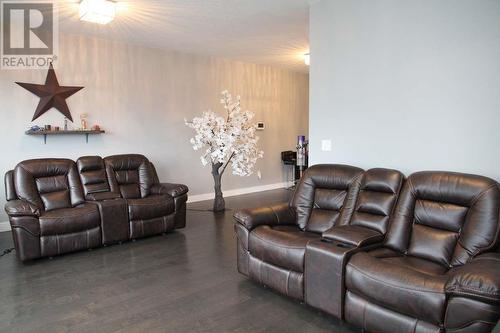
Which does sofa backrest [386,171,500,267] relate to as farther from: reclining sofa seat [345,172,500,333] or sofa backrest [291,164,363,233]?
sofa backrest [291,164,363,233]

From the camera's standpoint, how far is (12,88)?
4844 millimetres

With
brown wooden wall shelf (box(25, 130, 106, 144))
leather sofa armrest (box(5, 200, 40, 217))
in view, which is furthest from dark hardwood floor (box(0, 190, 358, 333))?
brown wooden wall shelf (box(25, 130, 106, 144))

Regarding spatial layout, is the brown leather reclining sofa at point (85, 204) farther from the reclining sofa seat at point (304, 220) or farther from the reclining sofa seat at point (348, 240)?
the reclining sofa seat at point (348, 240)

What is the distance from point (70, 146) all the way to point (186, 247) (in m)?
2.66

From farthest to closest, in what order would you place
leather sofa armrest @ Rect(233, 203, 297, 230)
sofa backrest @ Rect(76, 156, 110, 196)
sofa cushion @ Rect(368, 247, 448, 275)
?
1. sofa backrest @ Rect(76, 156, 110, 196)
2. leather sofa armrest @ Rect(233, 203, 297, 230)
3. sofa cushion @ Rect(368, 247, 448, 275)

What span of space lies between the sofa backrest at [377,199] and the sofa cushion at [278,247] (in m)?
0.49

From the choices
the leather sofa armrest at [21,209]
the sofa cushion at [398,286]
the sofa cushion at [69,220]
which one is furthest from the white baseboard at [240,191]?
the sofa cushion at [398,286]

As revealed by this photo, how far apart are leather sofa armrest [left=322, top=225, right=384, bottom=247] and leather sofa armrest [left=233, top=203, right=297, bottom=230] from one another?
0.69 metres

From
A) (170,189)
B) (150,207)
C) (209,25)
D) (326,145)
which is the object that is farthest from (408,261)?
(209,25)

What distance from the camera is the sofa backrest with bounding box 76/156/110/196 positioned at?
470 centimetres

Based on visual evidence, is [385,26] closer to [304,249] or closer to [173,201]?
[304,249]

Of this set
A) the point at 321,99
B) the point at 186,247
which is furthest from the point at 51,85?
the point at 321,99

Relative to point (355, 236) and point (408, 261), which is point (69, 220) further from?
point (408, 261)

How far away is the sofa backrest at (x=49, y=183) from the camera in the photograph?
13.8 feet
